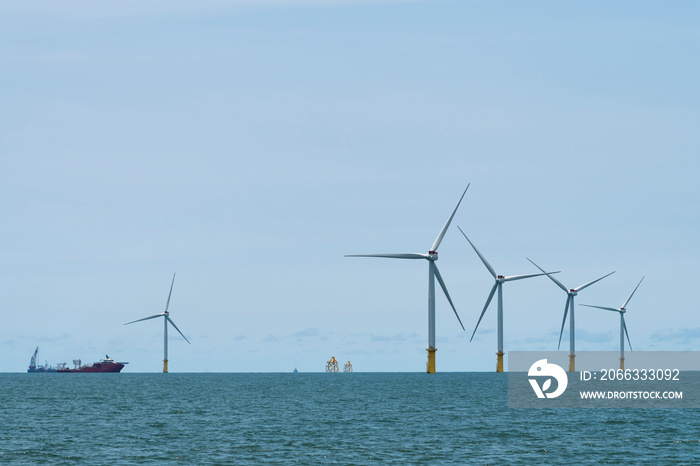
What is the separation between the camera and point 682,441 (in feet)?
260

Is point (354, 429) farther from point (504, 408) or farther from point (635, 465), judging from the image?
point (504, 408)

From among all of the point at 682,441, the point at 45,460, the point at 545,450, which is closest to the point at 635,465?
the point at 545,450

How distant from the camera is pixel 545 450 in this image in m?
71.9

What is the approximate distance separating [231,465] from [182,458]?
5533 mm

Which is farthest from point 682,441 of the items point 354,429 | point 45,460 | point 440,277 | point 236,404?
point 440,277

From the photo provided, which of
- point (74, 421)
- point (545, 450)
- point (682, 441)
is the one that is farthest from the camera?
point (74, 421)

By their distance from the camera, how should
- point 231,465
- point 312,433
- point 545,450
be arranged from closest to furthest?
point 231,465, point 545,450, point 312,433

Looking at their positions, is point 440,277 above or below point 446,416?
above

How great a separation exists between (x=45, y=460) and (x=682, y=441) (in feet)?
179

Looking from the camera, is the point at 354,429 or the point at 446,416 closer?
the point at 354,429

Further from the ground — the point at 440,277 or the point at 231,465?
the point at 440,277

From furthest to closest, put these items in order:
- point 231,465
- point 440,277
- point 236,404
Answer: point 440,277 → point 236,404 → point 231,465

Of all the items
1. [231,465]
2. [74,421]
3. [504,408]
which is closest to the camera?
[231,465]

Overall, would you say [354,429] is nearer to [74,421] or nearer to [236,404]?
[74,421]
